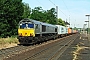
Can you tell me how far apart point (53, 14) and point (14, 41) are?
103070mm

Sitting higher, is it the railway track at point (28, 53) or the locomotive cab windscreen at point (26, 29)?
the locomotive cab windscreen at point (26, 29)

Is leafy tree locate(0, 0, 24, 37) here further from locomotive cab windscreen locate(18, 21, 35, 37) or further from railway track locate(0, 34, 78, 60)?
railway track locate(0, 34, 78, 60)

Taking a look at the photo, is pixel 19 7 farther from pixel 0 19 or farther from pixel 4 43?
pixel 4 43

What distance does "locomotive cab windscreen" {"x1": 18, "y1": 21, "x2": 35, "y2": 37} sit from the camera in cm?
3061

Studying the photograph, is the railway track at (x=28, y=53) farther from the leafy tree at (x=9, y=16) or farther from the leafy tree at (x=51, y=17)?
the leafy tree at (x=51, y=17)

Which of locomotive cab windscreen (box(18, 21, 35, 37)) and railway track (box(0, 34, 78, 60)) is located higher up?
locomotive cab windscreen (box(18, 21, 35, 37))

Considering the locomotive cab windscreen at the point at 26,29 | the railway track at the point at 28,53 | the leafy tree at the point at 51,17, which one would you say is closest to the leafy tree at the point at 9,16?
the locomotive cab windscreen at the point at 26,29

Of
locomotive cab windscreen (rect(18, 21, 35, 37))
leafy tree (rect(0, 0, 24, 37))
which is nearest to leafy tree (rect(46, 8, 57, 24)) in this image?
leafy tree (rect(0, 0, 24, 37))

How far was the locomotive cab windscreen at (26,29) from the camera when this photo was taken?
30.6 m

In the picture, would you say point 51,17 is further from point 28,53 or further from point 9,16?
point 28,53

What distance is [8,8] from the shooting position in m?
54.9

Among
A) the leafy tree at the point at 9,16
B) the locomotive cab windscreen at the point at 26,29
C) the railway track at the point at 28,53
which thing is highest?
the leafy tree at the point at 9,16

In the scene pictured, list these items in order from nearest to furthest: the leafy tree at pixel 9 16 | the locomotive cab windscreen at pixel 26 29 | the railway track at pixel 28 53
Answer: the railway track at pixel 28 53, the locomotive cab windscreen at pixel 26 29, the leafy tree at pixel 9 16

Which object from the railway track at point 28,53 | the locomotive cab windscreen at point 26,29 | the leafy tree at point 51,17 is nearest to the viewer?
the railway track at point 28,53
